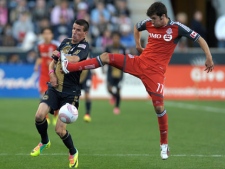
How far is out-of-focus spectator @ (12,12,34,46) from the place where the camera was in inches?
1062

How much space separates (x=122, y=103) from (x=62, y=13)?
4767 mm

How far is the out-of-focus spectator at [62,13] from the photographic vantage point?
2698 centimetres

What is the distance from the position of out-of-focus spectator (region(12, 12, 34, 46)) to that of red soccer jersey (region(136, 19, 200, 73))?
16.4 metres

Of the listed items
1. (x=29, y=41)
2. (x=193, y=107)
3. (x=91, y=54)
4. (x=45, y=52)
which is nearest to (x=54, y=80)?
(x=45, y=52)

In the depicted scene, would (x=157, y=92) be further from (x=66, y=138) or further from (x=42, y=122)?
(x=42, y=122)

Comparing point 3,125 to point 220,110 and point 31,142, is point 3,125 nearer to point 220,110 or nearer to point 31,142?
point 31,142

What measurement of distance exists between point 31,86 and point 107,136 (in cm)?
1168

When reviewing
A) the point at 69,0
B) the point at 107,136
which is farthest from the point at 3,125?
the point at 69,0

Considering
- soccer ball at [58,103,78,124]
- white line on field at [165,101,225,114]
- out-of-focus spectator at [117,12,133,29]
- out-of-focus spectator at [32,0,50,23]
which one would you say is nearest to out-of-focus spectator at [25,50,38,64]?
out-of-focus spectator at [32,0,50,23]

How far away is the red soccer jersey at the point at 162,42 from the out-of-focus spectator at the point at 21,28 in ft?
53.8

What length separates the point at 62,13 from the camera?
2711 cm

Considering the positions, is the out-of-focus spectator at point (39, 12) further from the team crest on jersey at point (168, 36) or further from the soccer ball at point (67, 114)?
A: the soccer ball at point (67, 114)

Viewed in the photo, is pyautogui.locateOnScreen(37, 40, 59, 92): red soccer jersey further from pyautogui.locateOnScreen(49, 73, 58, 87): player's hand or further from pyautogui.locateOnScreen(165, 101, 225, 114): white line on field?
pyautogui.locateOnScreen(49, 73, 58, 87): player's hand

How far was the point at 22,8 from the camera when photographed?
27.3 m
